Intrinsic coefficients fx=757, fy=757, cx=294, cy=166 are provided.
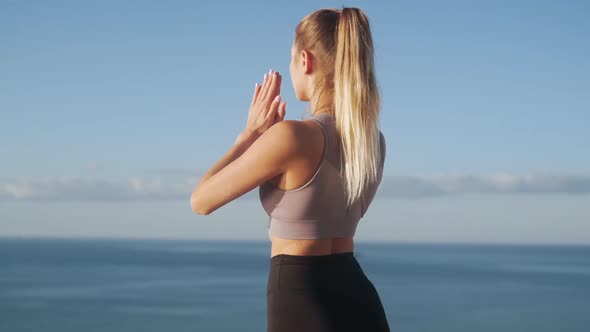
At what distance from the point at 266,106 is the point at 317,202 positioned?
13.5 inches

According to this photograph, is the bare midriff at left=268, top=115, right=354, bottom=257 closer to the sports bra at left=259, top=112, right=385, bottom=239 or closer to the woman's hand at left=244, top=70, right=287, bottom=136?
the sports bra at left=259, top=112, right=385, bottom=239

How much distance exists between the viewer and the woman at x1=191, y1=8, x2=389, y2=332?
192 centimetres

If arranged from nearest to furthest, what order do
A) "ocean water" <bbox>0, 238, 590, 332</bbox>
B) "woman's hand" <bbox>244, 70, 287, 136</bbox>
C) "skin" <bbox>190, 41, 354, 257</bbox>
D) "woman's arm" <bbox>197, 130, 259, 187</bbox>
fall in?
"skin" <bbox>190, 41, 354, 257</bbox>
"woman's arm" <bbox>197, 130, 259, 187</bbox>
"woman's hand" <bbox>244, 70, 287, 136</bbox>
"ocean water" <bbox>0, 238, 590, 332</bbox>

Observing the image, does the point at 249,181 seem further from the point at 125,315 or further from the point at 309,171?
the point at 125,315

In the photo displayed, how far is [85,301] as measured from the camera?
5178 cm

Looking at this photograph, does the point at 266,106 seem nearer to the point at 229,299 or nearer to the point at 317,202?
the point at 317,202

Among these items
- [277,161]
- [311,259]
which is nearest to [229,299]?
[311,259]

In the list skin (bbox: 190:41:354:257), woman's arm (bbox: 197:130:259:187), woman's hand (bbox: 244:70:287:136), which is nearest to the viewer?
skin (bbox: 190:41:354:257)

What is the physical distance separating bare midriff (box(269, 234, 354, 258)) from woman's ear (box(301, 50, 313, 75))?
18.1 inches

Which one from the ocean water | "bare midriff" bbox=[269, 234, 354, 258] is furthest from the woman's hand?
the ocean water

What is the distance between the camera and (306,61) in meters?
2.04

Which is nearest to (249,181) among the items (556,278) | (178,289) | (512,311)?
(512,311)

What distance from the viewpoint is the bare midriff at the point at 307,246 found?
1953 mm

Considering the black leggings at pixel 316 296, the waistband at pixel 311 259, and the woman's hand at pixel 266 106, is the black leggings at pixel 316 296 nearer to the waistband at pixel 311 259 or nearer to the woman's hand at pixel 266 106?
the waistband at pixel 311 259
